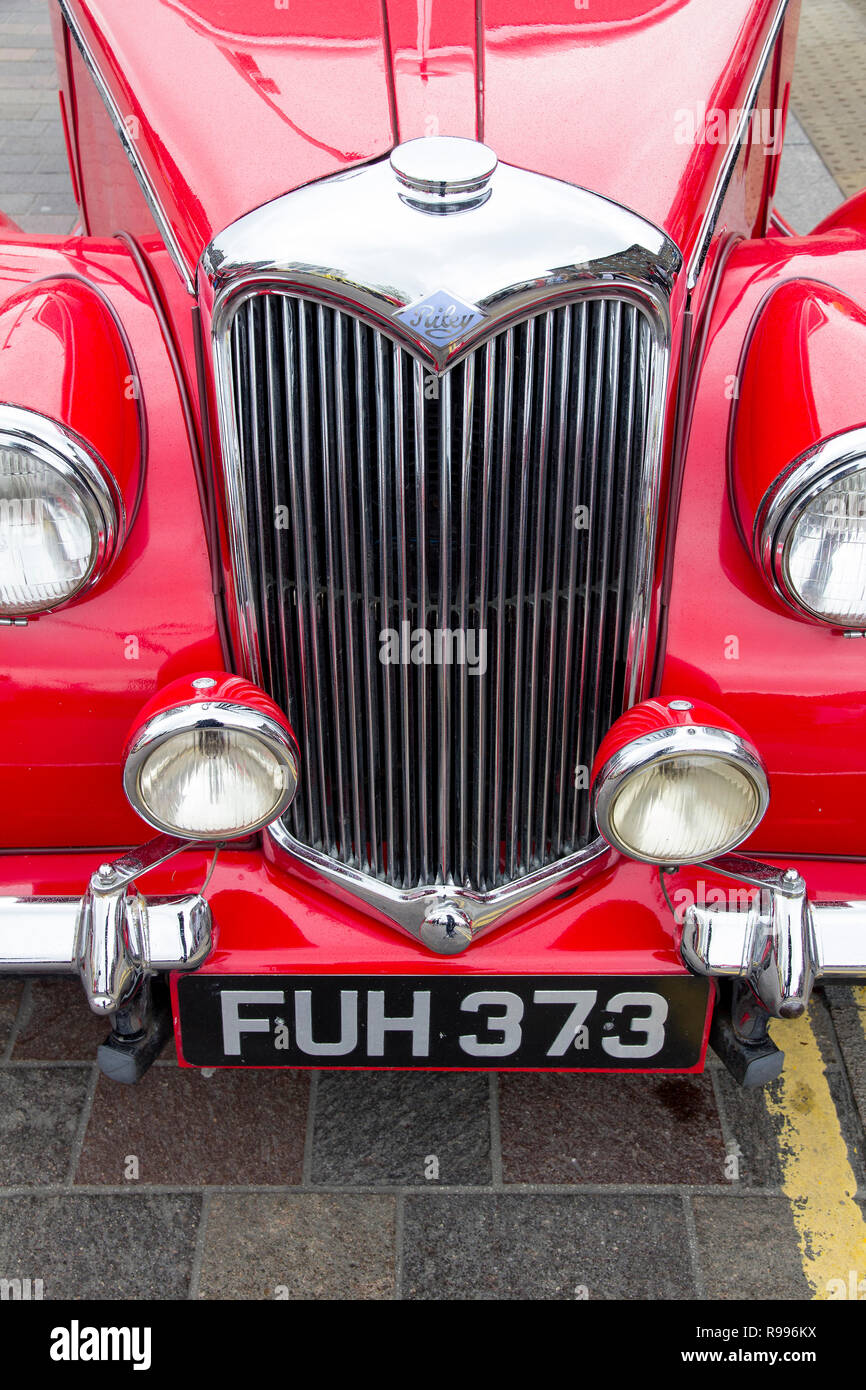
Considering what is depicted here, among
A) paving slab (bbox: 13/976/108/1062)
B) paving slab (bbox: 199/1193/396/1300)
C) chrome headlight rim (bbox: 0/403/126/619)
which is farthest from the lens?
paving slab (bbox: 13/976/108/1062)

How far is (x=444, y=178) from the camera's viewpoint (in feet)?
4.90

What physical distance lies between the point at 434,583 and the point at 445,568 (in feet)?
0.13

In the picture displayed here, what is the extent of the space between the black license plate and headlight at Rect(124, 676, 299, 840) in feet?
0.84

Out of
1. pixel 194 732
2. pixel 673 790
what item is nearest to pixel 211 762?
pixel 194 732

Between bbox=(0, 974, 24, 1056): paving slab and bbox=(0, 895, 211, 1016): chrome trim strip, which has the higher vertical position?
bbox=(0, 974, 24, 1056): paving slab

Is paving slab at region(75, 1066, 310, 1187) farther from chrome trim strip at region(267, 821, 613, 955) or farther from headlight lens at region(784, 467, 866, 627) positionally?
headlight lens at region(784, 467, 866, 627)

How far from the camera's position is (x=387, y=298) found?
144cm

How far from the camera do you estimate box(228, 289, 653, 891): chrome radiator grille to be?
1.50 metres

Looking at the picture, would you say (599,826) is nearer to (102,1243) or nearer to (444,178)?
(444,178)

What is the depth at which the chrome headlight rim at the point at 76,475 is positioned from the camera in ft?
4.78

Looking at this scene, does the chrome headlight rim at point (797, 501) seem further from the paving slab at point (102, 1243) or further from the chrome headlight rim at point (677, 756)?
the paving slab at point (102, 1243)

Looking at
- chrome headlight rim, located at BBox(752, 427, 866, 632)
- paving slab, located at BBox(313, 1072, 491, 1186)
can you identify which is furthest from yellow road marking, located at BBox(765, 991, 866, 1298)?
chrome headlight rim, located at BBox(752, 427, 866, 632)

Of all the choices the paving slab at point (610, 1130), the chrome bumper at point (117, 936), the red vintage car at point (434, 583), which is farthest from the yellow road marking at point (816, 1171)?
the chrome bumper at point (117, 936)

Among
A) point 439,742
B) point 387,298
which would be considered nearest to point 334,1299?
point 439,742
